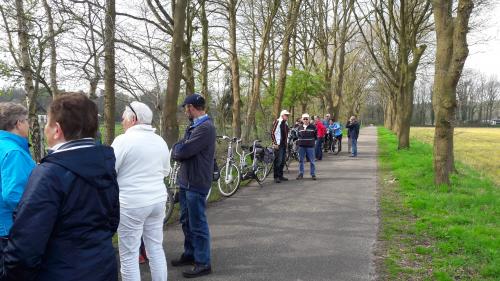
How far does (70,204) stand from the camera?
2211mm

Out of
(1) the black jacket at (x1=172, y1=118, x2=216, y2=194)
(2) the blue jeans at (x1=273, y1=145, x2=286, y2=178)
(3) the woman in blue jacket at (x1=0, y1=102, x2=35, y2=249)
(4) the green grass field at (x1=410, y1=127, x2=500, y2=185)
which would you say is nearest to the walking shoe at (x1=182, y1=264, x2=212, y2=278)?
(1) the black jacket at (x1=172, y1=118, x2=216, y2=194)

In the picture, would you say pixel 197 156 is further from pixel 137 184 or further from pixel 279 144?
pixel 279 144

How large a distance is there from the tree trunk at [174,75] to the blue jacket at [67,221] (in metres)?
6.29

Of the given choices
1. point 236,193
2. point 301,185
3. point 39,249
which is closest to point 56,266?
point 39,249

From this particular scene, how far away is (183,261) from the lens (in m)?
5.02

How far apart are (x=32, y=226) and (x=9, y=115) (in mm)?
1432

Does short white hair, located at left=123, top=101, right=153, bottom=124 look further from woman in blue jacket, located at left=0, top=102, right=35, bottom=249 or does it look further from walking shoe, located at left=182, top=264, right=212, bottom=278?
walking shoe, located at left=182, top=264, right=212, bottom=278

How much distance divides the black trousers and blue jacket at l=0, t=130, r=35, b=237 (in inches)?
350

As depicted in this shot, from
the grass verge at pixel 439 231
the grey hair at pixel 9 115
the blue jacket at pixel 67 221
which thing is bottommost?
the grass verge at pixel 439 231

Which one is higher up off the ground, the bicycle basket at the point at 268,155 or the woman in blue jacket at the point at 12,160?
the woman in blue jacket at the point at 12,160

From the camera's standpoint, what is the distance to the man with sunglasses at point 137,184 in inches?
140

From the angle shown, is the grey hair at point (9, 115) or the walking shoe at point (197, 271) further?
the walking shoe at point (197, 271)

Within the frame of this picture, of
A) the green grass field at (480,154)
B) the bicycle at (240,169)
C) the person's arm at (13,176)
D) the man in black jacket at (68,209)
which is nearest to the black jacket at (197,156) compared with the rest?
the person's arm at (13,176)

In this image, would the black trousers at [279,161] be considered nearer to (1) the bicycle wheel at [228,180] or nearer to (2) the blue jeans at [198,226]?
(1) the bicycle wheel at [228,180]
